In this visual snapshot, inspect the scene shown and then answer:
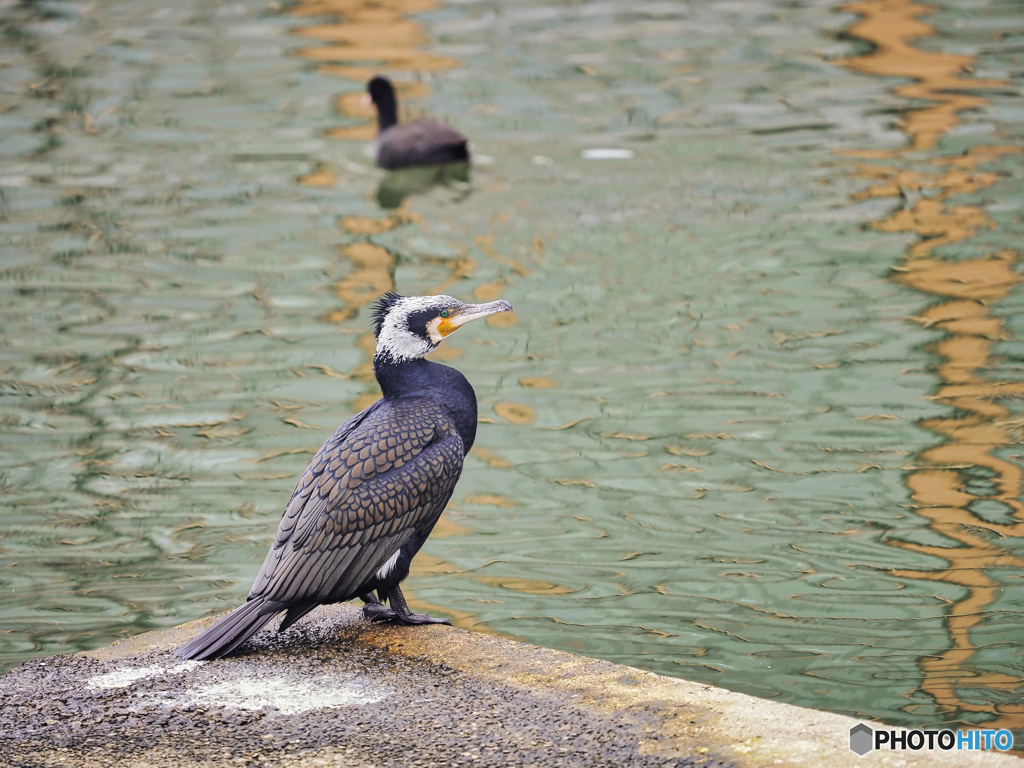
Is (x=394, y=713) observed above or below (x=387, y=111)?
below

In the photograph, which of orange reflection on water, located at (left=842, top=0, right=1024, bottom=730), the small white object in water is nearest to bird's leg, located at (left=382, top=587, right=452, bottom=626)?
orange reflection on water, located at (left=842, top=0, right=1024, bottom=730)

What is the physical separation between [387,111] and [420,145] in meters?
1.15

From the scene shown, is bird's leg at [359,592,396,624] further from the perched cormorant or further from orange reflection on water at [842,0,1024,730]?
the perched cormorant

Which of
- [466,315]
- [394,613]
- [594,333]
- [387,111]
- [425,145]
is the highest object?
[466,315]

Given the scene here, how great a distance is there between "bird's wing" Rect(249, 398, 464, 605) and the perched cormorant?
710 cm

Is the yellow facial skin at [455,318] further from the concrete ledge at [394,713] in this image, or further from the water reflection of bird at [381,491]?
the concrete ledge at [394,713]

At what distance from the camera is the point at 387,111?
1230 centimetres

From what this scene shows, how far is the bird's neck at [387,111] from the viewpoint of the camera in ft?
40.2

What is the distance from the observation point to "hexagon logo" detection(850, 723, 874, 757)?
3.48 m

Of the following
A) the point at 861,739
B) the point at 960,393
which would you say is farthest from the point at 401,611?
the point at 960,393

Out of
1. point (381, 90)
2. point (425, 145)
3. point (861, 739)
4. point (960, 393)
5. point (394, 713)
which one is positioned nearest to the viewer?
point (861, 739)

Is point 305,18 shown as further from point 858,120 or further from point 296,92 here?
point 858,120

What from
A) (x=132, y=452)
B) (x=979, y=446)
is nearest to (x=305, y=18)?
(x=132, y=452)

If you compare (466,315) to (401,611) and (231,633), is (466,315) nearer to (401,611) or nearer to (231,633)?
(401,611)
